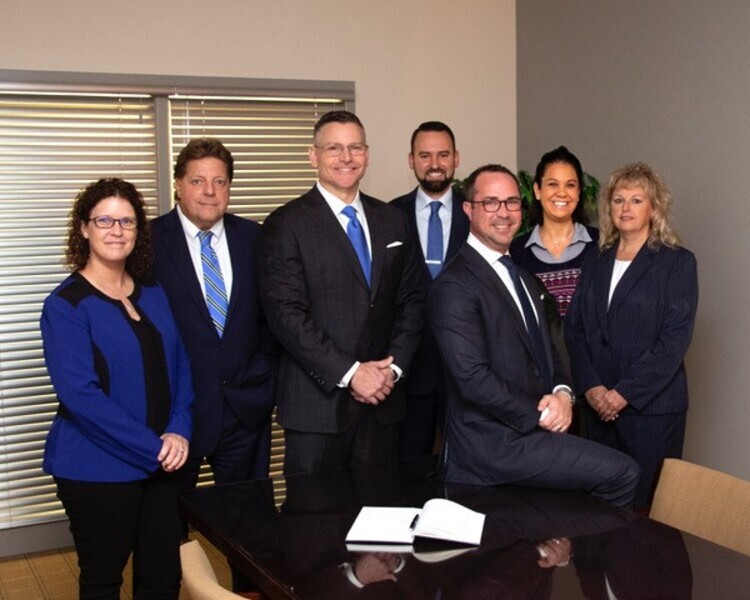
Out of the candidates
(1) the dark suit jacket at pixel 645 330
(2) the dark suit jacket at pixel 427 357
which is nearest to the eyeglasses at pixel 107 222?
(2) the dark suit jacket at pixel 427 357

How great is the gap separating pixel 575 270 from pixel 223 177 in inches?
57.2

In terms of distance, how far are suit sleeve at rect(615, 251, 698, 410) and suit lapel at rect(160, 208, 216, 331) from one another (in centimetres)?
153

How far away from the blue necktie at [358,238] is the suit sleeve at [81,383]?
955 mm

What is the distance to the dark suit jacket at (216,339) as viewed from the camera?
11.7ft

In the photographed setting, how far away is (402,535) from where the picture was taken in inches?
91.7

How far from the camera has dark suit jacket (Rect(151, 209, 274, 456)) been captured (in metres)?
3.56

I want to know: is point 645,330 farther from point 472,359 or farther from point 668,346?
point 472,359

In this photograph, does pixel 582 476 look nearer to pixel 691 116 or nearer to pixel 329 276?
pixel 329 276

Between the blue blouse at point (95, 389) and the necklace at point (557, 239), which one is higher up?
the necklace at point (557, 239)

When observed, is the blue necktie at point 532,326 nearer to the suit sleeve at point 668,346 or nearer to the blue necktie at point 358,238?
the blue necktie at point 358,238

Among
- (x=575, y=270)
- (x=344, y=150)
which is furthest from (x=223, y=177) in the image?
(x=575, y=270)

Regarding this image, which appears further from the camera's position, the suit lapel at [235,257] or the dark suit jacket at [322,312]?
the suit lapel at [235,257]

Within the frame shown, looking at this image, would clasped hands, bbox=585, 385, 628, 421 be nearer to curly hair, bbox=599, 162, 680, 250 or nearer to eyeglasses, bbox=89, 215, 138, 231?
curly hair, bbox=599, 162, 680, 250

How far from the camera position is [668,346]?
12.0ft
